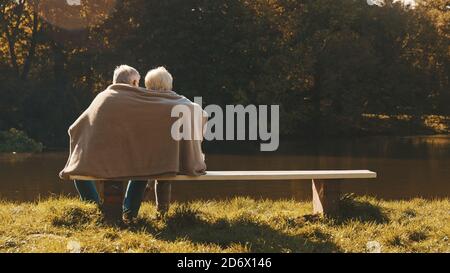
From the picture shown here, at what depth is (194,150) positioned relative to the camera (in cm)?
557

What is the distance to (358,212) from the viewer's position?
6004mm

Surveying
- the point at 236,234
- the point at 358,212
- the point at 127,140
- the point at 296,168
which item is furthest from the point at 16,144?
the point at 236,234

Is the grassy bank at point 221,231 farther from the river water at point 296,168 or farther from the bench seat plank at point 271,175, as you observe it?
the river water at point 296,168

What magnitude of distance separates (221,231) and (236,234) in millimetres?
158

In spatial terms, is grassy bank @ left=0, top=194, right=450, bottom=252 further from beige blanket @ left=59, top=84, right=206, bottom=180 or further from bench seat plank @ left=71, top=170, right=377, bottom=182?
beige blanket @ left=59, top=84, right=206, bottom=180

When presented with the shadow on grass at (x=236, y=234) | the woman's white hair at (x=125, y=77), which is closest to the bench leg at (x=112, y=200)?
the shadow on grass at (x=236, y=234)

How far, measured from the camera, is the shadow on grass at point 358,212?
5.79 m

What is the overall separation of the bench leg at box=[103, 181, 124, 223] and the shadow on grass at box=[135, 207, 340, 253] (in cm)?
23

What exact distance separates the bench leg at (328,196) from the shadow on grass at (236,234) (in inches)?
26.6

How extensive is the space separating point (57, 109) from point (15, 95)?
187cm

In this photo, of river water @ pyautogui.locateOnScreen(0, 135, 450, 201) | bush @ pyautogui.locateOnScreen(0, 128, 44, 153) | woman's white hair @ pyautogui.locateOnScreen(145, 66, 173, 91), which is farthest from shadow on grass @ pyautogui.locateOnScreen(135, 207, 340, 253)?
bush @ pyautogui.locateOnScreen(0, 128, 44, 153)

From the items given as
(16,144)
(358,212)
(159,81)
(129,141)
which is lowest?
(16,144)

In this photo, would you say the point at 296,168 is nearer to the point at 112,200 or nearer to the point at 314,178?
the point at 314,178

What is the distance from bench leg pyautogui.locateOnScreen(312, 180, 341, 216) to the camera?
5.89m
